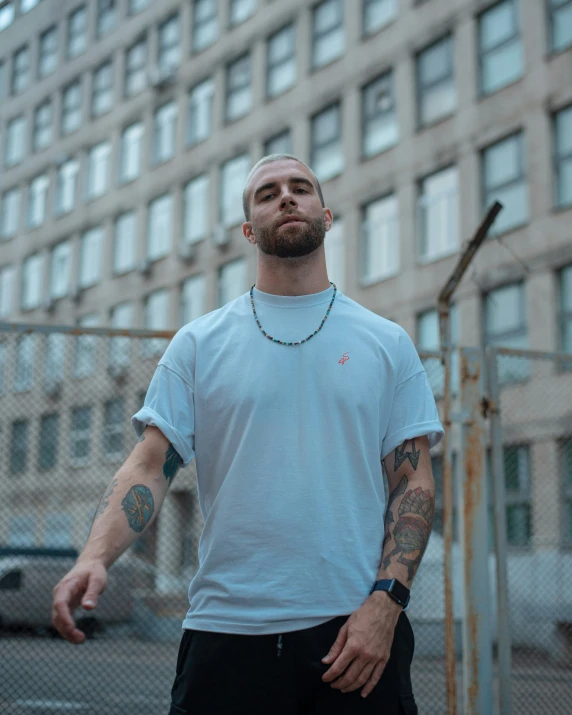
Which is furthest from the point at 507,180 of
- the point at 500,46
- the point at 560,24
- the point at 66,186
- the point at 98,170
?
the point at 66,186

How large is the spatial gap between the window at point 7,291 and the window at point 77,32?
27.1ft

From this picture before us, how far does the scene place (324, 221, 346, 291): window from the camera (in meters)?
25.6

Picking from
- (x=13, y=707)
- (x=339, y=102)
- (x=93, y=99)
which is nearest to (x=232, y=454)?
(x=13, y=707)

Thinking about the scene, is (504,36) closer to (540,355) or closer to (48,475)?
(540,355)

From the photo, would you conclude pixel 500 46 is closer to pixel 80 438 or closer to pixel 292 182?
pixel 80 438

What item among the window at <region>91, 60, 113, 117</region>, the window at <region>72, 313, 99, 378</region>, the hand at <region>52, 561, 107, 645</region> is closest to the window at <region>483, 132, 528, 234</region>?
the window at <region>72, 313, 99, 378</region>

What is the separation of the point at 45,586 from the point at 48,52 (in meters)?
36.8

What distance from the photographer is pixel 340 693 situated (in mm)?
2264

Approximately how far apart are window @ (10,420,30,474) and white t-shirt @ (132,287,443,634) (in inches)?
142

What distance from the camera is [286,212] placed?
2.62 meters

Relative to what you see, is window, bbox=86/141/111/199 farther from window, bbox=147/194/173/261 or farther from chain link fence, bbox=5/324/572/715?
chain link fence, bbox=5/324/572/715

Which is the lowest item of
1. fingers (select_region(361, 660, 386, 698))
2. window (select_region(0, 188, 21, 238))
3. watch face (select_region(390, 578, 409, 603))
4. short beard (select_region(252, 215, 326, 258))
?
fingers (select_region(361, 660, 386, 698))

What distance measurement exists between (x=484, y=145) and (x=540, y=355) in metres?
16.6

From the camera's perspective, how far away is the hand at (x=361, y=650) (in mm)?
2234
